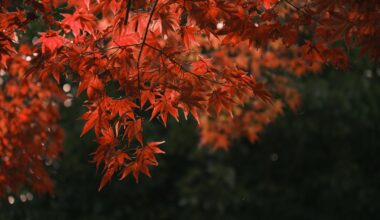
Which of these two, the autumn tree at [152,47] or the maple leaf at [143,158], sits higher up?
the autumn tree at [152,47]

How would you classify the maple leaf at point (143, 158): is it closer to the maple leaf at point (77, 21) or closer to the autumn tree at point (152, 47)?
the autumn tree at point (152, 47)

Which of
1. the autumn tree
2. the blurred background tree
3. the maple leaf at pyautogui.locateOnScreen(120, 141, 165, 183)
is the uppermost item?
the autumn tree

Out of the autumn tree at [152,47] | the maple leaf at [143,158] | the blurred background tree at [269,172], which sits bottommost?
the blurred background tree at [269,172]

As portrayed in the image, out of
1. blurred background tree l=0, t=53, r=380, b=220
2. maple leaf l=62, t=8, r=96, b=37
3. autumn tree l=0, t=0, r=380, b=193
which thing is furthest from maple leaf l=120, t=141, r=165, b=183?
blurred background tree l=0, t=53, r=380, b=220

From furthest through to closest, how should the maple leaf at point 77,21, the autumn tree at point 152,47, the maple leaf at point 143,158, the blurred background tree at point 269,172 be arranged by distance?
the blurred background tree at point 269,172 → the maple leaf at point 143,158 → the maple leaf at point 77,21 → the autumn tree at point 152,47

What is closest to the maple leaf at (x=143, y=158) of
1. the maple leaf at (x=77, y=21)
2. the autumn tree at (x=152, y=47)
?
the autumn tree at (x=152, y=47)

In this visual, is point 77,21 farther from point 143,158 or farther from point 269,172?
point 269,172

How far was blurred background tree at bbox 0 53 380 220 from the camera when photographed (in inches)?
280

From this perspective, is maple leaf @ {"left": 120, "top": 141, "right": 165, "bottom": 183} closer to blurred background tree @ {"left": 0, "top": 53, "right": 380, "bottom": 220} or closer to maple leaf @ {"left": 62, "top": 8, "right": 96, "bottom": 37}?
maple leaf @ {"left": 62, "top": 8, "right": 96, "bottom": 37}

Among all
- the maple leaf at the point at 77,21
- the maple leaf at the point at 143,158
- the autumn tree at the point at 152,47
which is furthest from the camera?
the maple leaf at the point at 143,158

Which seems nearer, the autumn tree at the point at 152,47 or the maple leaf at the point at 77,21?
the autumn tree at the point at 152,47

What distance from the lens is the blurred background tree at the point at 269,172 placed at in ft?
23.3

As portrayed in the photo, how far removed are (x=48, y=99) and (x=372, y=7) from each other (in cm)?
264

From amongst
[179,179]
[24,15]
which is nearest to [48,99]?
[24,15]
